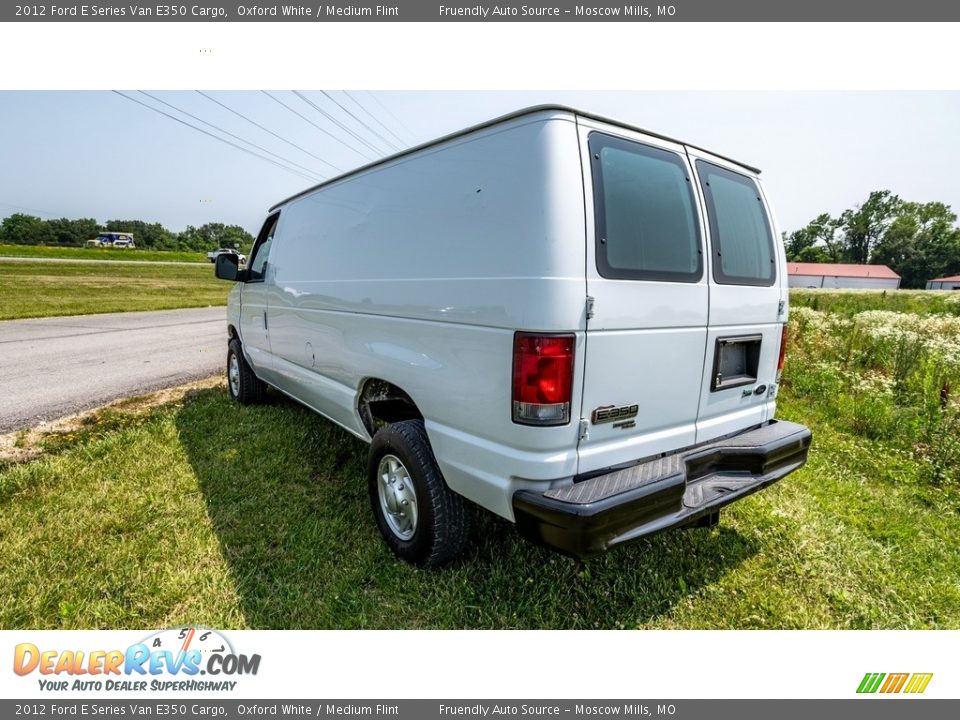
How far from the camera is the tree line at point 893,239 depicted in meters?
63.0

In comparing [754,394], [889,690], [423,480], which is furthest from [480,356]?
[889,690]

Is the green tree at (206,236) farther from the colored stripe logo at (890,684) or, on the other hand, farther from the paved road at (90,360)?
the colored stripe logo at (890,684)

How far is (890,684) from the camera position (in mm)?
2154

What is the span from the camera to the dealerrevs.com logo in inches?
84.4

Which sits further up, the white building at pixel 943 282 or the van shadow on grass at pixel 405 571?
the white building at pixel 943 282

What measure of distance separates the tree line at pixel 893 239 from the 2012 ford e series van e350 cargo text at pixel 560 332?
265 ft

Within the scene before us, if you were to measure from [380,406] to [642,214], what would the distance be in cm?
199

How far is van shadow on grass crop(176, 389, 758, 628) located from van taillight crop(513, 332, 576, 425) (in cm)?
110

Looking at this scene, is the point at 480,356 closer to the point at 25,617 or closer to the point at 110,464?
the point at 25,617

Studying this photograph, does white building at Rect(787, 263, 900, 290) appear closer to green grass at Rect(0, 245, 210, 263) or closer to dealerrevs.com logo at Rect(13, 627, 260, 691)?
green grass at Rect(0, 245, 210, 263)

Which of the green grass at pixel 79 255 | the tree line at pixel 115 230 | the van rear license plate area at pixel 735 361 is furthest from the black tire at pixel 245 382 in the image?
the tree line at pixel 115 230

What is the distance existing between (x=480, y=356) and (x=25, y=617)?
2565 mm

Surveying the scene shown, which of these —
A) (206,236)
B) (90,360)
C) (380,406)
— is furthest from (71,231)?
(380,406)

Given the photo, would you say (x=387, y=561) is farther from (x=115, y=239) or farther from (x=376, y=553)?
(x=115, y=239)
